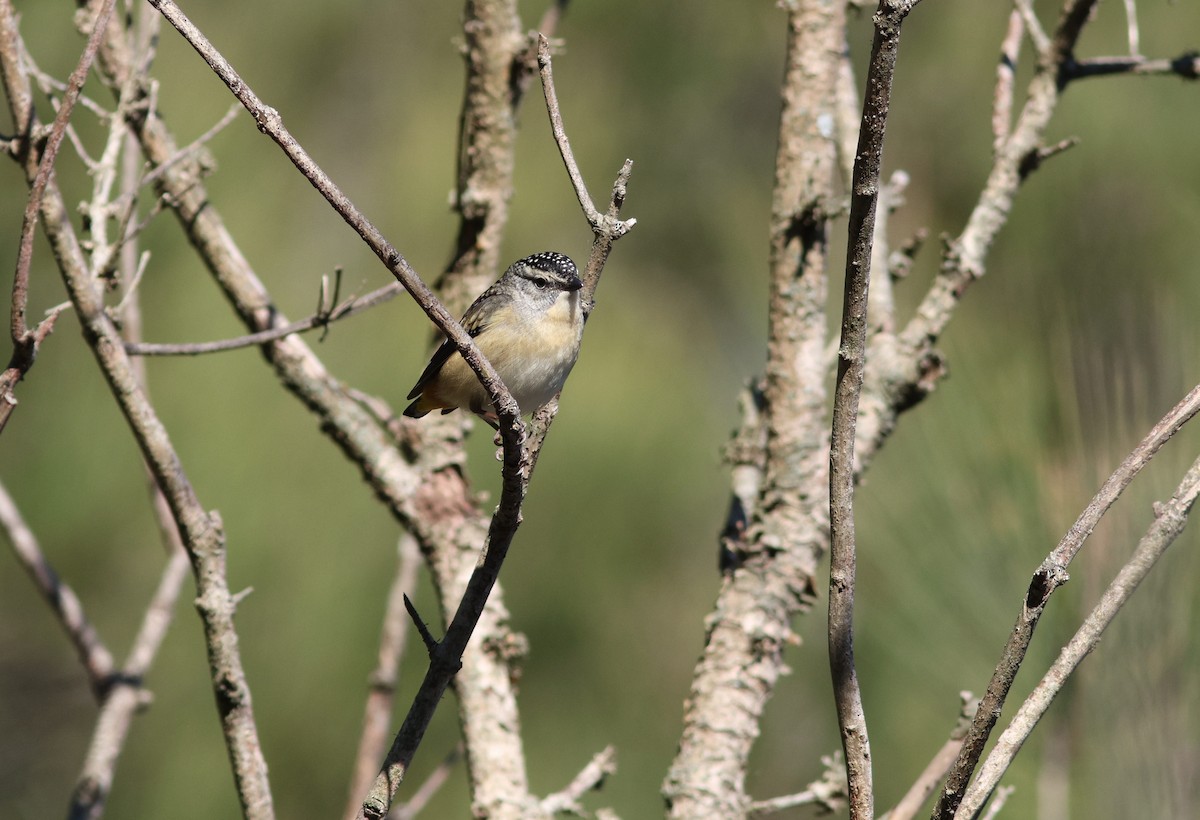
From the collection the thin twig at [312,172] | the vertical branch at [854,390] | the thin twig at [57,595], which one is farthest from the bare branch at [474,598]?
the thin twig at [57,595]

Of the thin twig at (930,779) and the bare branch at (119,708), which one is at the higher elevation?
the bare branch at (119,708)

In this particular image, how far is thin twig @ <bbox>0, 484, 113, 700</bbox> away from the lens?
2842 mm

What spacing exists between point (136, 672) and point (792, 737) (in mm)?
2982

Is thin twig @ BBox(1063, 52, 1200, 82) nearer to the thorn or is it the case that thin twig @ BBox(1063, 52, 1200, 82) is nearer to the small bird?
the small bird

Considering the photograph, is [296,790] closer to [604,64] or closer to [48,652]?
[48,652]

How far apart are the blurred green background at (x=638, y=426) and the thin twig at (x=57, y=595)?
1315 millimetres

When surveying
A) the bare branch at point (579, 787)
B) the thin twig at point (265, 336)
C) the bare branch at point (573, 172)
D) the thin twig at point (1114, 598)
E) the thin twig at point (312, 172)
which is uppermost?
the thin twig at point (265, 336)

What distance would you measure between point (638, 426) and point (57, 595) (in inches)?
124

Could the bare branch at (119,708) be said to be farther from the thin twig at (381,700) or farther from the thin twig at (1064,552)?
the thin twig at (1064,552)

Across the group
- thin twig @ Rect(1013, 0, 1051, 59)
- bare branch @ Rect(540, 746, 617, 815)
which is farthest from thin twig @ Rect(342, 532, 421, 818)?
thin twig @ Rect(1013, 0, 1051, 59)

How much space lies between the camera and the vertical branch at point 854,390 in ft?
4.16

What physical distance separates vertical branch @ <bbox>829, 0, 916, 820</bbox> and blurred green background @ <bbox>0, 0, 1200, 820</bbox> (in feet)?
3.13

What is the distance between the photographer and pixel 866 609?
127 inches

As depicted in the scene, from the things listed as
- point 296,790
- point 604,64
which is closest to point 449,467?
point 296,790
